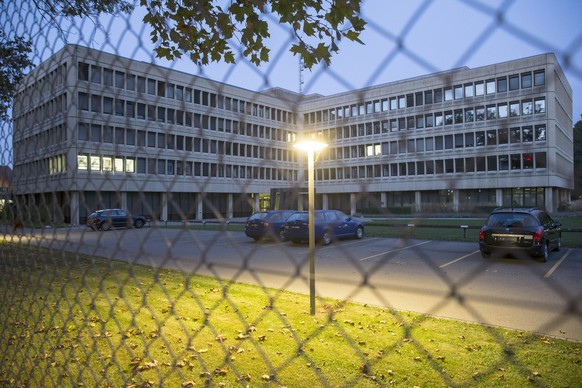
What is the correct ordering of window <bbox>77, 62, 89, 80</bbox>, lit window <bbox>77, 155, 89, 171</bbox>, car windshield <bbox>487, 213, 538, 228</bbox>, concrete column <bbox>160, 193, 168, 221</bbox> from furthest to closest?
1. window <bbox>77, 62, 89, 80</bbox>
2. lit window <bbox>77, 155, 89, 171</bbox>
3. concrete column <bbox>160, 193, 168, 221</bbox>
4. car windshield <bbox>487, 213, 538, 228</bbox>

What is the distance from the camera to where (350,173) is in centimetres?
117

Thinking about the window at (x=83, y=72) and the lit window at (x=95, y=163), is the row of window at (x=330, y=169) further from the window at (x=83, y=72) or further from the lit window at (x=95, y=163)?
the window at (x=83, y=72)

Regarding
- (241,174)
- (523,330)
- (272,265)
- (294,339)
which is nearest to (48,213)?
(241,174)

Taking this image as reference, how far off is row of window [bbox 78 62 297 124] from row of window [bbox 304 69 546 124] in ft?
1.00

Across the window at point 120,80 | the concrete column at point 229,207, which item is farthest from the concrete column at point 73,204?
the concrete column at point 229,207

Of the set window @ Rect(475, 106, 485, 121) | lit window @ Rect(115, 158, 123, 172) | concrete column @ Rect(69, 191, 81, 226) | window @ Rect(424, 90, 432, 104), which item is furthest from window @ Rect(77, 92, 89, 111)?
window @ Rect(475, 106, 485, 121)

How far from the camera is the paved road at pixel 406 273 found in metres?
1.13

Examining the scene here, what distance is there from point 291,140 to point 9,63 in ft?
21.2

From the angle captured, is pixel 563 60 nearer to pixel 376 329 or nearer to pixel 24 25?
pixel 24 25

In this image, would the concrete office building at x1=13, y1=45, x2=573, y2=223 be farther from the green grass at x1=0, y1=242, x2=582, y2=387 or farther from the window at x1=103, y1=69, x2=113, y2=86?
the green grass at x1=0, y1=242, x2=582, y2=387

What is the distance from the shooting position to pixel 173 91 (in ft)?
5.95

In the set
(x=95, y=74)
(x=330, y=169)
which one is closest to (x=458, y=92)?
(x=330, y=169)

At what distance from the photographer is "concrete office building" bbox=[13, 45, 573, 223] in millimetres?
830

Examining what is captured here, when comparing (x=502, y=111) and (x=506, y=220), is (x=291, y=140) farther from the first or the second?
(x=506, y=220)
